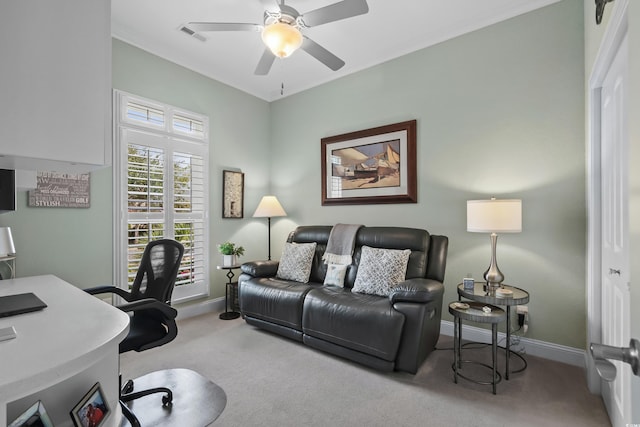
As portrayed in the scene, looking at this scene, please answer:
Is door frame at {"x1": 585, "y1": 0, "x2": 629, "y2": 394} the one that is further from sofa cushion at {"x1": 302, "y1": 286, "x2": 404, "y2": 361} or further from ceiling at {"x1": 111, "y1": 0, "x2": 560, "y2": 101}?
sofa cushion at {"x1": 302, "y1": 286, "x2": 404, "y2": 361}

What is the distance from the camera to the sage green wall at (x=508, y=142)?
2.56m

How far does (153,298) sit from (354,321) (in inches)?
56.9

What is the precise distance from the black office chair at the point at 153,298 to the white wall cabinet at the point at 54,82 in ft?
3.56

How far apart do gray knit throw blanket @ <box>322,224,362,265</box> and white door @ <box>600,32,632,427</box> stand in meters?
1.97

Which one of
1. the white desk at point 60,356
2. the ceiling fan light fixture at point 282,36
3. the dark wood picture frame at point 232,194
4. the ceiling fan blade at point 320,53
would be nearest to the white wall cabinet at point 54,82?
the white desk at point 60,356

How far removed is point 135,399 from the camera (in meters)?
2.04

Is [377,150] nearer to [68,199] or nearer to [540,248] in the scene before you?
[540,248]

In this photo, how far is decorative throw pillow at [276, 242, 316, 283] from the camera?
3.38 metres

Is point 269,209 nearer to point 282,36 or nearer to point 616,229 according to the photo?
point 282,36

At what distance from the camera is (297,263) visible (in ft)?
11.3

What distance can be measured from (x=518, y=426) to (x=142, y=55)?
443cm

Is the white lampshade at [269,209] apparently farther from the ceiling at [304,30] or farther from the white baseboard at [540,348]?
the white baseboard at [540,348]

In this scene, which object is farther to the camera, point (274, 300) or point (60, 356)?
point (274, 300)

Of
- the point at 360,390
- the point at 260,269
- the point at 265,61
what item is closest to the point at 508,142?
the point at 265,61
